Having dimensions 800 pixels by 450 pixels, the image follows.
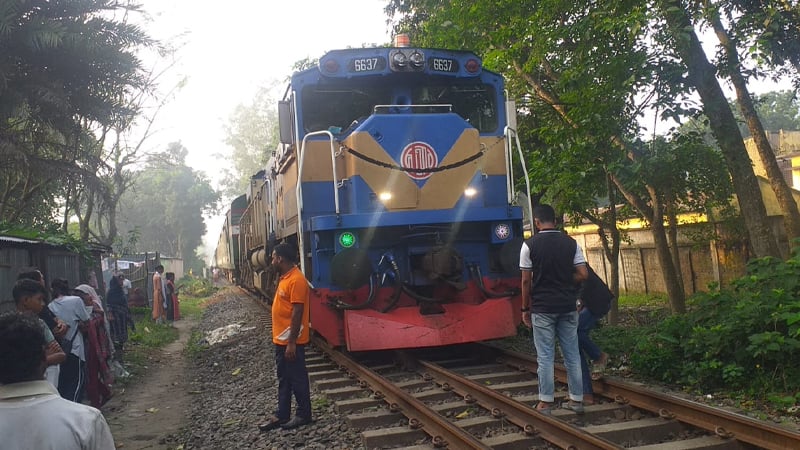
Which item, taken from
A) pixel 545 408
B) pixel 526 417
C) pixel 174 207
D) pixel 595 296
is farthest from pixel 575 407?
pixel 174 207

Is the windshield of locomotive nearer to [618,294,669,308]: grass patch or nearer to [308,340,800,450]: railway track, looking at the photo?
[308,340,800,450]: railway track

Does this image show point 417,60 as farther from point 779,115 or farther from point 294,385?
point 779,115

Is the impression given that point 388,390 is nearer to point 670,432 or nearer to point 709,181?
point 670,432

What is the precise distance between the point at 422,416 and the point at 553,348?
1217 millimetres

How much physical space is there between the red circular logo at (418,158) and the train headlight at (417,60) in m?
1.00

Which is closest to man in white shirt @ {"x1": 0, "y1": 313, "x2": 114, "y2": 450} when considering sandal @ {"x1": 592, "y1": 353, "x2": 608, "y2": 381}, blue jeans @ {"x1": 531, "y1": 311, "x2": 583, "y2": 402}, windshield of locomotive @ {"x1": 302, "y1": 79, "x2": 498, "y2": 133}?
blue jeans @ {"x1": 531, "y1": 311, "x2": 583, "y2": 402}

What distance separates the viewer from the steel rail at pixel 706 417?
390 centimetres

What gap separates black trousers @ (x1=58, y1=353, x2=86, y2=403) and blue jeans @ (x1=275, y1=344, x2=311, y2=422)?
6.93ft

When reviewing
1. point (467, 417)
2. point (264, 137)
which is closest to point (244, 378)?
point (467, 417)

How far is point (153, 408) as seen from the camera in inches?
301

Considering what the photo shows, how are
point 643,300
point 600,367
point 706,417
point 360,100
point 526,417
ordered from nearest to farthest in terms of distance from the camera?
point 706,417 → point 526,417 → point 600,367 → point 360,100 → point 643,300

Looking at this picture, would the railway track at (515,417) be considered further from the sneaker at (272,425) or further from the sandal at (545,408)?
the sneaker at (272,425)

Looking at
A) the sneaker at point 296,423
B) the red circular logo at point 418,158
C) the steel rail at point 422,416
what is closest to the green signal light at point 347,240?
the red circular logo at point 418,158

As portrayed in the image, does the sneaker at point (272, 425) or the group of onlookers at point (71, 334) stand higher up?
the group of onlookers at point (71, 334)
